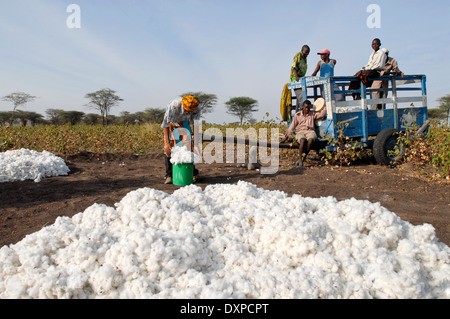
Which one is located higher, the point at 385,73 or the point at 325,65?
the point at 325,65

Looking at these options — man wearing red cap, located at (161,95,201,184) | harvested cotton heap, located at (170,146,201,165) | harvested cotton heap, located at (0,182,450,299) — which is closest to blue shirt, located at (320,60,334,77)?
man wearing red cap, located at (161,95,201,184)

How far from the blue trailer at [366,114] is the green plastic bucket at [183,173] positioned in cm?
265

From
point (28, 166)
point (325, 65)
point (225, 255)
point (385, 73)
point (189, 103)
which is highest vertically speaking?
point (325, 65)

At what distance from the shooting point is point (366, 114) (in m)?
5.96

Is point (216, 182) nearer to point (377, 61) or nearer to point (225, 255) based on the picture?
point (225, 255)

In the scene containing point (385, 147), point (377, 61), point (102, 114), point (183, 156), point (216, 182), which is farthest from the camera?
point (102, 114)

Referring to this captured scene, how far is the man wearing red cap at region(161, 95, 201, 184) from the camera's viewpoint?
4586mm

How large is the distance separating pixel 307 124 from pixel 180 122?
8.27 feet

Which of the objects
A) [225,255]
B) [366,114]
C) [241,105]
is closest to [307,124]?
[366,114]

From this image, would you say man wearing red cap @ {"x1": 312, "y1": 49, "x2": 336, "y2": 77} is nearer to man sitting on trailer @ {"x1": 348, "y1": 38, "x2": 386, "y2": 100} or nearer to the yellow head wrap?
man sitting on trailer @ {"x1": 348, "y1": 38, "x2": 386, "y2": 100}

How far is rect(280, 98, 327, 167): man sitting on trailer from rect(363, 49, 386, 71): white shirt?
4.20ft

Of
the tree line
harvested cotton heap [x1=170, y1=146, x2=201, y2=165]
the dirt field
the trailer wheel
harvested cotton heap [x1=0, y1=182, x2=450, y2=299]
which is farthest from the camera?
the tree line

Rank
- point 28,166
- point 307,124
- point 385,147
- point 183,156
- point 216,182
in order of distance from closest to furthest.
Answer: point 183,156 → point 216,182 → point 28,166 → point 385,147 → point 307,124
